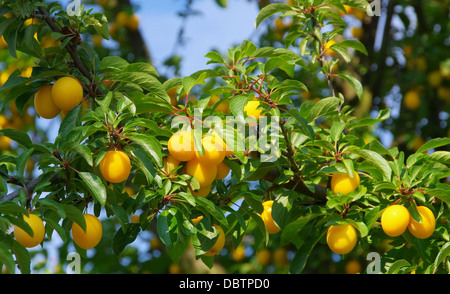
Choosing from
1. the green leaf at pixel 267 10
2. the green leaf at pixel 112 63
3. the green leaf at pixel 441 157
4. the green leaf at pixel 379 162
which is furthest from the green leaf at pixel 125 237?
the green leaf at pixel 441 157

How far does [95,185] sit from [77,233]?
18cm

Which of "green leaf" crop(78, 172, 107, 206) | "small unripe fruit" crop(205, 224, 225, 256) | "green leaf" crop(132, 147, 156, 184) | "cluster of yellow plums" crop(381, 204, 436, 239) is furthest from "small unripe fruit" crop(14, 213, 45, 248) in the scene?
"cluster of yellow plums" crop(381, 204, 436, 239)

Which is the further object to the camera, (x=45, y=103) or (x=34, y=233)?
(x=45, y=103)

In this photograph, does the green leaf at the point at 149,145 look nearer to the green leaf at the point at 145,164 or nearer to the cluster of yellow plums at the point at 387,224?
the green leaf at the point at 145,164

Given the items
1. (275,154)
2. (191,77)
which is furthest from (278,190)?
(191,77)

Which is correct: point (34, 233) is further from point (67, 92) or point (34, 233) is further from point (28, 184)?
point (67, 92)

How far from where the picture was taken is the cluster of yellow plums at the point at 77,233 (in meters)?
1.26

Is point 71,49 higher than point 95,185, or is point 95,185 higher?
point 71,49

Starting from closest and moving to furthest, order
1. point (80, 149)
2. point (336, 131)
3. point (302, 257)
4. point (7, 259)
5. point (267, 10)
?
point (7, 259), point (80, 149), point (336, 131), point (302, 257), point (267, 10)

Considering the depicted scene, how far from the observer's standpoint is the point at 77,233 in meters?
1.42

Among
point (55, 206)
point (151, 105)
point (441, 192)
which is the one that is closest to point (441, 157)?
point (441, 192)

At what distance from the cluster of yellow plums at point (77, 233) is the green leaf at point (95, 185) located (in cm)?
13

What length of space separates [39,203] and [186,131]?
1.32 ft
